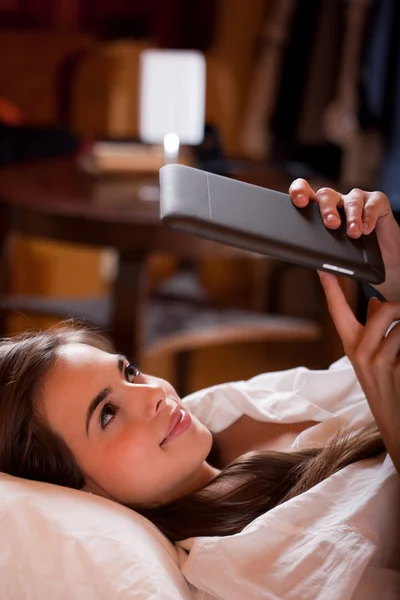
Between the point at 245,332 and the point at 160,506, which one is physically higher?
the point at 160,506

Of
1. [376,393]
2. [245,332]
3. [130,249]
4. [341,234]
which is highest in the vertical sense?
[341,234]

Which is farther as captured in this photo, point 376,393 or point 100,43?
point 100,43

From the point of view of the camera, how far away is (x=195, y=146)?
2.74 m

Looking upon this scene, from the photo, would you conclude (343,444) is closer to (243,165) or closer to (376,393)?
(376,393)

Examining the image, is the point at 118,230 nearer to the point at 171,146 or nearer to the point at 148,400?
the point at 171,146

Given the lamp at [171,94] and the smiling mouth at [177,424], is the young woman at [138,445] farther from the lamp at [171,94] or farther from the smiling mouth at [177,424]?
the lamp at [171,94]

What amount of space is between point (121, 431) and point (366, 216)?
0.35 metres

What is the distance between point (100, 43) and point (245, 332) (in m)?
1.73

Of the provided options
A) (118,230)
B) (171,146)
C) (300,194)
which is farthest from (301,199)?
(171,146)

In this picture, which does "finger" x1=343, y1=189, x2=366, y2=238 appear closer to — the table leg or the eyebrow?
the eyebrow

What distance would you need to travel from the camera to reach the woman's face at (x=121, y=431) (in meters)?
0.93

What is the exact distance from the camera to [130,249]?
1.97 meters

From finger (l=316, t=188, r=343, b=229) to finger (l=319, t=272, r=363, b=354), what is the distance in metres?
0.07

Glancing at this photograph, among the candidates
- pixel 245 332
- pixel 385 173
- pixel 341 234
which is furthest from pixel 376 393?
pixel 385 173
